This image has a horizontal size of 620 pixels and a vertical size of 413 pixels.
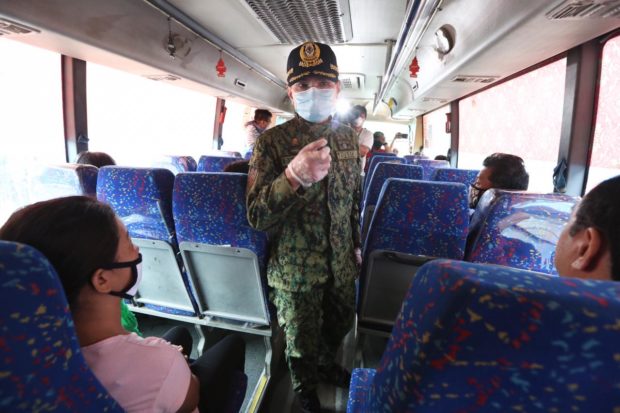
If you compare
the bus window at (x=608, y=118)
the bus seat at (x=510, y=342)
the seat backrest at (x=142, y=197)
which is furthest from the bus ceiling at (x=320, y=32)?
the bus seat at (x=510, y=342)

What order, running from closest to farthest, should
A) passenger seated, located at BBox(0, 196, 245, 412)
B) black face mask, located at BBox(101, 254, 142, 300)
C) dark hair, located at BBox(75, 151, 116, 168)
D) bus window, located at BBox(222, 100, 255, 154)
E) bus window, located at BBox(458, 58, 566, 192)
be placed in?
passenger seated, located at BBox(0, 196, 245, 412)
black face mask, located at BBox(101, 254, 142, 300)
dark hair, located at BBox(75, 151, 116, 168)
bus window, located at BBox(458, 58, 566, 192)
bus window, located at BBox(222, 100, 255, 154)

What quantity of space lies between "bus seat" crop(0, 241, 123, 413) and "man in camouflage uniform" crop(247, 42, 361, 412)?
853 mm

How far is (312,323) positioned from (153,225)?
1.15 m

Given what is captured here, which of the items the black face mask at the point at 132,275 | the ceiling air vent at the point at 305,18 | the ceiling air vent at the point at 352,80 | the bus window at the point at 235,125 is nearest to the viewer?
the black face mask at the point at 132,275

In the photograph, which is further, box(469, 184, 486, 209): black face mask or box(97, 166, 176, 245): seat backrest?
box(469, 184, 486, 209): black face mask

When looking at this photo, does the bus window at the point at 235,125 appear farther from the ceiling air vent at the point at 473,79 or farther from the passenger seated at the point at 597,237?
the passenger seated at the point at 597,237

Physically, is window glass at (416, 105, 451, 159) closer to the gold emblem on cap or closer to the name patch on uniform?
the name patch on uniform

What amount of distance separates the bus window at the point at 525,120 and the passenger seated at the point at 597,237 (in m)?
3.86

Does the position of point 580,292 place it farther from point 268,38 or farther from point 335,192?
point 268,38

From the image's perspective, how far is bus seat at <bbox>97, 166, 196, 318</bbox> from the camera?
1774mm

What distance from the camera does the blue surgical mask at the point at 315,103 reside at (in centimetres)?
146

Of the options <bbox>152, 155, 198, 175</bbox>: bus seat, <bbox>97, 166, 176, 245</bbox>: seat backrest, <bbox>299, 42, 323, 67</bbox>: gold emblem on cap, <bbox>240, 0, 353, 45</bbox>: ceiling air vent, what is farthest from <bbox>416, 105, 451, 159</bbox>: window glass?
<bbox>97, 166, 176, 245</bbox>: seat backrest

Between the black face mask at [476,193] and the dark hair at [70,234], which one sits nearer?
the dark hair at [70,234]

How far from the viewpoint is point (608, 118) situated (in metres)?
2.93
